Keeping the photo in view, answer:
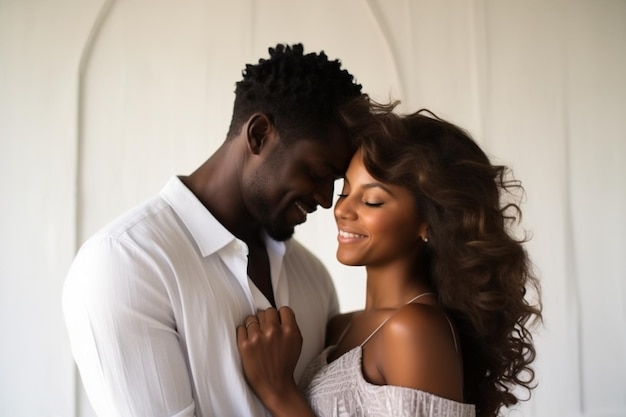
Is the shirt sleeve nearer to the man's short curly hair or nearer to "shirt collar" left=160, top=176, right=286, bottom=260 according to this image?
"shirt collar" left=160, top=176, right=286, bottom=260

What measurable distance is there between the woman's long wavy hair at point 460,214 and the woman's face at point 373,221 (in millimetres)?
31

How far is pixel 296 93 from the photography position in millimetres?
1599

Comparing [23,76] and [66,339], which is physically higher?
[23,76]

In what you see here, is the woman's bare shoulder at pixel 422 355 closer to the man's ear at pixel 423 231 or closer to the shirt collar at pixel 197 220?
the man's ear at pixel 423 231

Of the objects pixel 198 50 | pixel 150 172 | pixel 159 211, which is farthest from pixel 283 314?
pixel 198 50

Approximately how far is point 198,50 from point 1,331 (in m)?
1.96

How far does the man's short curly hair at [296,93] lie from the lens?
1584 mm

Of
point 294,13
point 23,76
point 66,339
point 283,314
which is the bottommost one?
point 66,339

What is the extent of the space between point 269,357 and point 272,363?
0.06 feet

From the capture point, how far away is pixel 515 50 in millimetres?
3816

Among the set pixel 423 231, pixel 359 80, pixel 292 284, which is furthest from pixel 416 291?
pixel 359 80

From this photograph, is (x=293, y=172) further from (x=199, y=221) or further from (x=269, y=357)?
(x=269, y=357)

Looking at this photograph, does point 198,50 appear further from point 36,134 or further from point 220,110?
point 36,134

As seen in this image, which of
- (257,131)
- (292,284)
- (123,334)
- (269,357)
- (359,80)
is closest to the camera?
(123,334)
